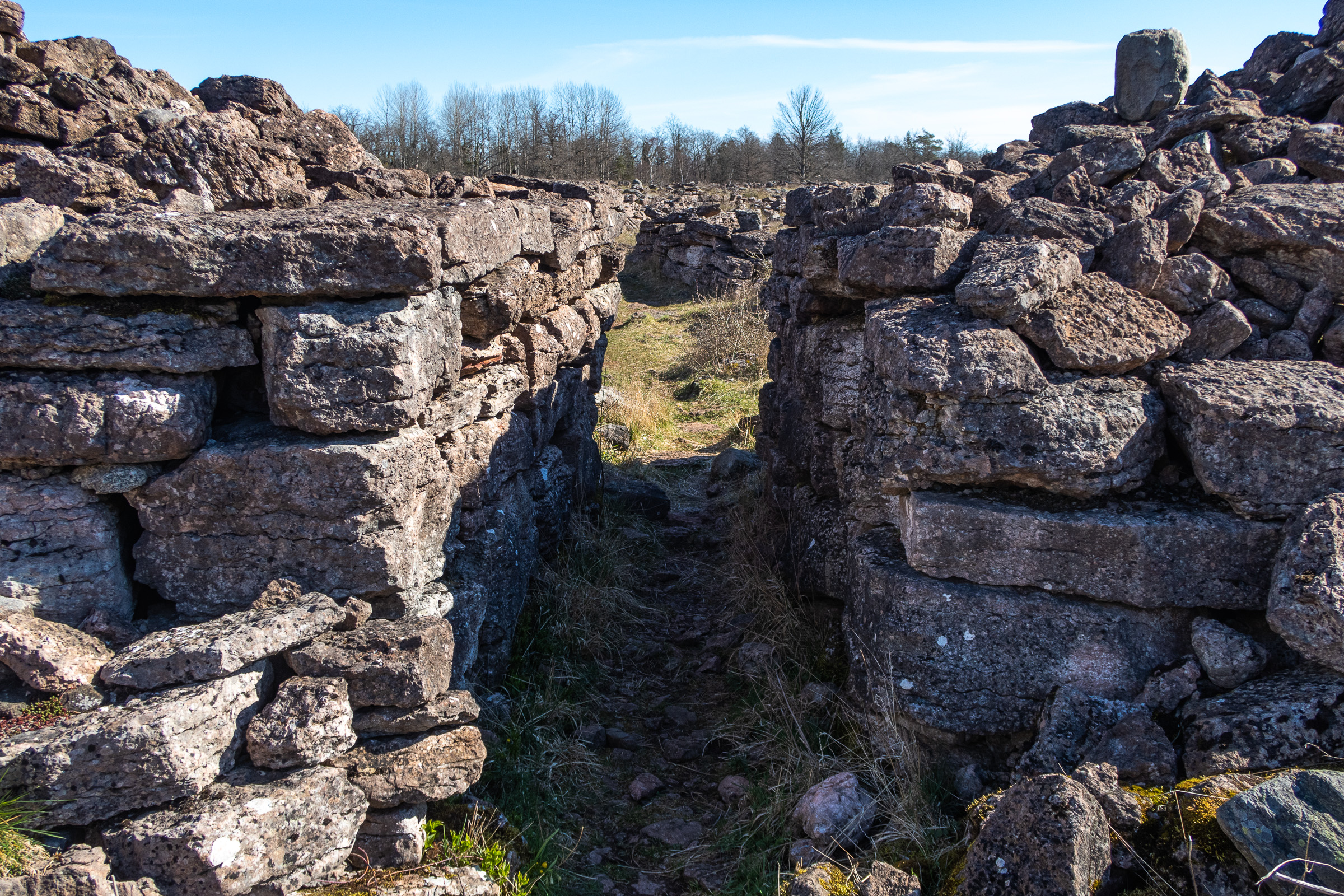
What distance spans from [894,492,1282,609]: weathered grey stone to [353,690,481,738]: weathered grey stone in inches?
66.4

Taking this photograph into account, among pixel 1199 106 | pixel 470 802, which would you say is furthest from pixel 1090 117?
pixel 470 802

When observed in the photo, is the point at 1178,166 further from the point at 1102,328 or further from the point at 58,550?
the point at 58,550

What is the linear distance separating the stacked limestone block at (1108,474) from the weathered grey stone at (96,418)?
240cm

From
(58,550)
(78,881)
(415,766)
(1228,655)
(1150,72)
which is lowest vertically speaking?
(415,766)

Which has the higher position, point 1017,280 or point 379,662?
point 1017,280

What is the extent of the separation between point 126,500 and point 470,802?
152 centimetres

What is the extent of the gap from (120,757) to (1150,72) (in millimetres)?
6641

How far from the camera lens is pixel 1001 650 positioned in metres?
2.82

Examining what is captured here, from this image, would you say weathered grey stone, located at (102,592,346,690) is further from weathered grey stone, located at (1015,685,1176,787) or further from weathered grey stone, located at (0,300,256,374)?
weathered grey stone, located at (1015,685,1176,787)

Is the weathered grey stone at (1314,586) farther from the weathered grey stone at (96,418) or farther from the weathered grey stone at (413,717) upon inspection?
the weathered grey stone at (96,418)

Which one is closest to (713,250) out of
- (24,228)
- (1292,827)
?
(24,228)

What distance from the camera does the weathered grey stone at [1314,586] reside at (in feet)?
7.66

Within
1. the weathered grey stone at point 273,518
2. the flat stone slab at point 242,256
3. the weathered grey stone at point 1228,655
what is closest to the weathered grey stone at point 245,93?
the flat stone slab at point 242,256

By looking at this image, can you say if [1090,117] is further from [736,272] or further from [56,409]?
[736,272]
